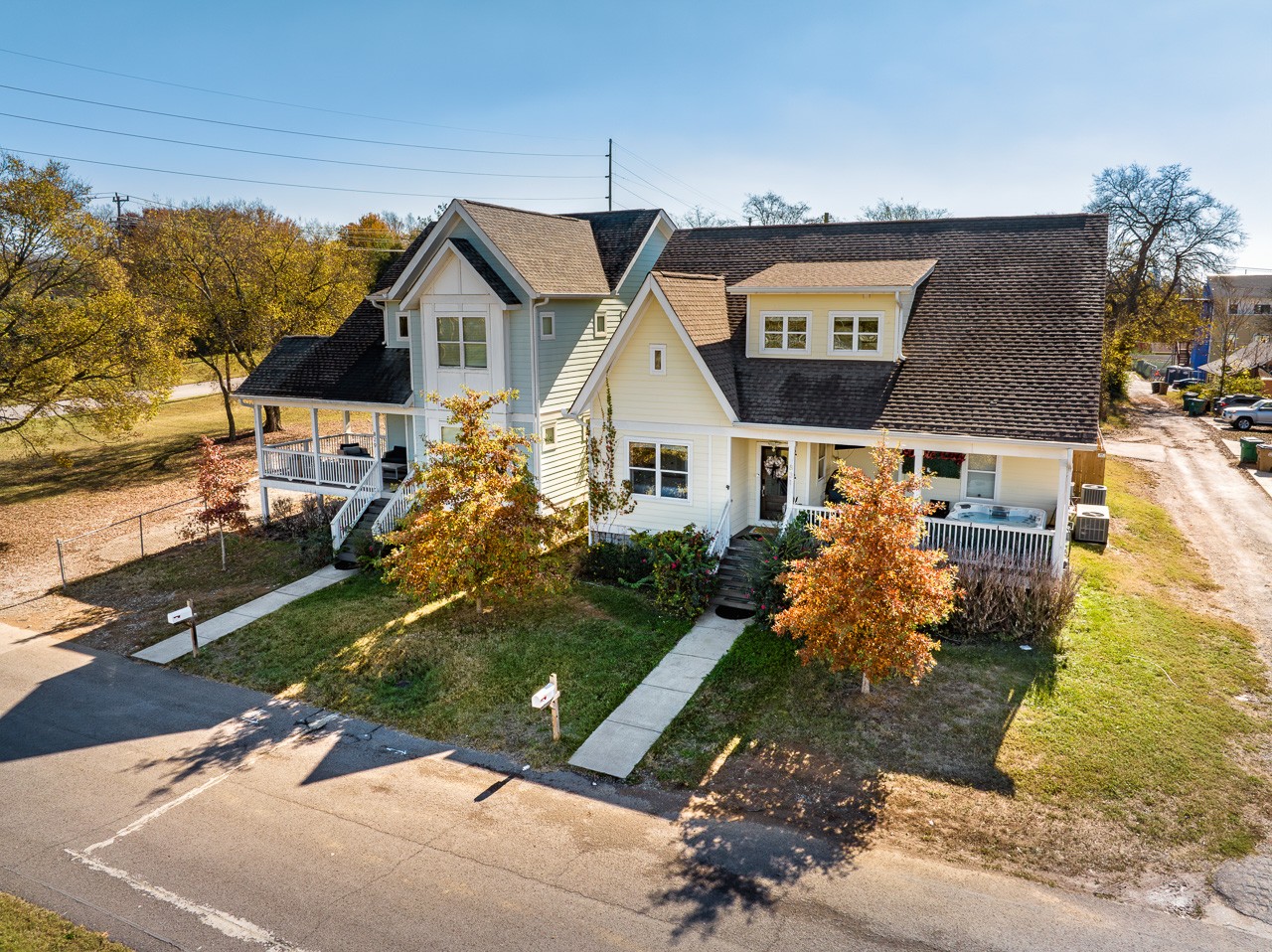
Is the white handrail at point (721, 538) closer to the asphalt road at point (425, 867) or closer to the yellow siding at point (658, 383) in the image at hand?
the yellow siding at point (658, 383)

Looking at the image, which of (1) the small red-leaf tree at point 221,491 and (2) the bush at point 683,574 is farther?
(1) the small red-leaf tree at point 221,491

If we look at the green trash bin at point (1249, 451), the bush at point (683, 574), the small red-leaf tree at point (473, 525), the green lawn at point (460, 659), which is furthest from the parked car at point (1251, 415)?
the small red-leaf tree at point (473, 525)

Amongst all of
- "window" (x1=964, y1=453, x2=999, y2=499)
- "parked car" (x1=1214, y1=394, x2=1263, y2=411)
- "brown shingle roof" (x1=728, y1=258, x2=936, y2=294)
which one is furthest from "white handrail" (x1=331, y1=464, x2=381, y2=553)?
"parked car" (x1=1214, y1=394, x2=1263, y2=411)

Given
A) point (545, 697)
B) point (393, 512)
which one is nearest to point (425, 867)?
point (545, 697)

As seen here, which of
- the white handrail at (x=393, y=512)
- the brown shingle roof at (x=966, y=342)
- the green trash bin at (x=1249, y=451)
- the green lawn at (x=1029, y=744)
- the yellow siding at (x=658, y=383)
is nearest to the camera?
the green lawn at (x=1029, y=744)

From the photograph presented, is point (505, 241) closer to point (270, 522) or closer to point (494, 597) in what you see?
point (494, 597)

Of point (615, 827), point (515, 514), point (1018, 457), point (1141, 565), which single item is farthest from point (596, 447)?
point (1141, 565)
